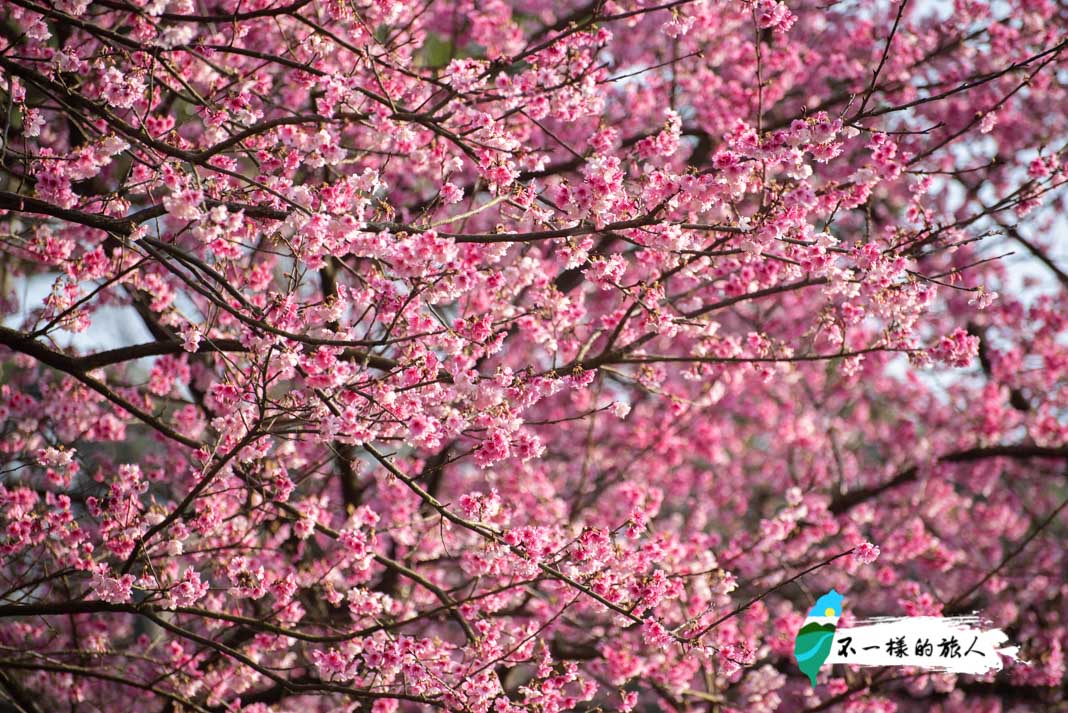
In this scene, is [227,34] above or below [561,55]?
above

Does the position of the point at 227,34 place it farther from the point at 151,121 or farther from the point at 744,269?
the point at 744,269

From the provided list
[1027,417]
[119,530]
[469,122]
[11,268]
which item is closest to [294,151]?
[469,122]

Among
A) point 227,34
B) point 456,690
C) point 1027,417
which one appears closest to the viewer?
point 456,690

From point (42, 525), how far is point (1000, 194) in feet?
32.6

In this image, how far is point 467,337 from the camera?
5.06 metres

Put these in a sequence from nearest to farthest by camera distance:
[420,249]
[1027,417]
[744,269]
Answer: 1. [420,249]
2. [744,269]
3. [1027,417]

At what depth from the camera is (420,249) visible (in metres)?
4.56

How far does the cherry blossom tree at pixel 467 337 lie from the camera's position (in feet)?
16.0

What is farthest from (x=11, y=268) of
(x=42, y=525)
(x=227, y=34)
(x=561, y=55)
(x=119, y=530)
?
(x=561, y=55)

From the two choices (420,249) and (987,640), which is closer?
(420,249)

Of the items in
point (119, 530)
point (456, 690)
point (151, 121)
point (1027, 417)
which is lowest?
point (456, 690)

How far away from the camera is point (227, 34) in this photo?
7.34m

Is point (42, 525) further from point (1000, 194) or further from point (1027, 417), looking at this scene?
point (1000, 194)

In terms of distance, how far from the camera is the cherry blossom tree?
4.88 meters
